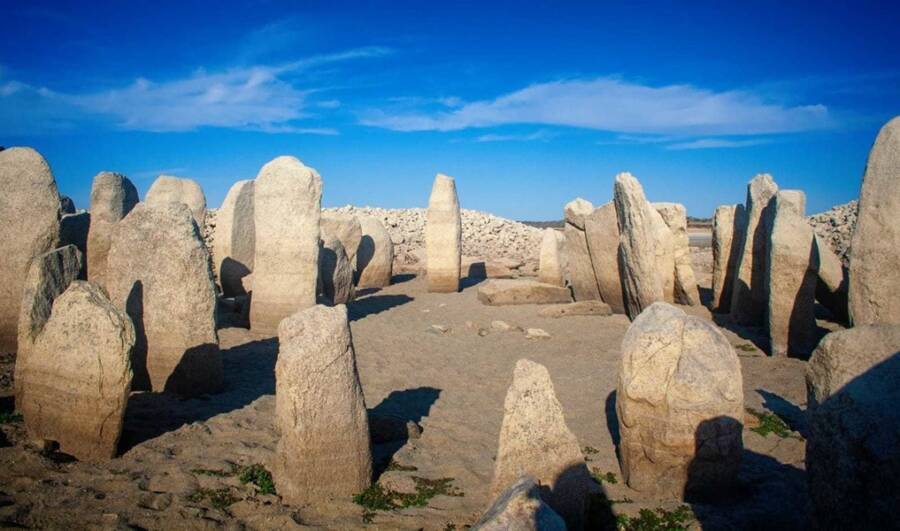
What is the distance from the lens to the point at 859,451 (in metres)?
2.27

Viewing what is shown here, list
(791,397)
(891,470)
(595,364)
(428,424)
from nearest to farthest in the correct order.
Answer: (891,470)
(428,424)
(791,397)
(595,364)

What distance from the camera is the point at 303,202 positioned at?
971 centimetres

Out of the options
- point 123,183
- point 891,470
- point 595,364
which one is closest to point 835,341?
point 891,470

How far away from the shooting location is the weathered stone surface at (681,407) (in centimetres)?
430

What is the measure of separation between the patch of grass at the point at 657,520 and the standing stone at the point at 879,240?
14.9 ft

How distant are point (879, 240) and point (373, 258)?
11.9 m

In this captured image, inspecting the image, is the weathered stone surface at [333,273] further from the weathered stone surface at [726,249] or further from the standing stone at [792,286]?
the standing stone at [792,286]

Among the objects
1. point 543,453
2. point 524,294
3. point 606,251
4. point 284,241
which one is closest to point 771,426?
point 543,453

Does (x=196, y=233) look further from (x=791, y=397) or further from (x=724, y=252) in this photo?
(x=724, y=252)

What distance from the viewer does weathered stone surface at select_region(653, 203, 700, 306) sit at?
1227 cm

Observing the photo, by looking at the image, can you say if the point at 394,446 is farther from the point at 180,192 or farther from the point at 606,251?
the point at 180,192

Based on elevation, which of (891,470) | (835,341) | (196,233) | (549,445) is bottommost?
(549,445)

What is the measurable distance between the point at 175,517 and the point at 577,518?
252cm

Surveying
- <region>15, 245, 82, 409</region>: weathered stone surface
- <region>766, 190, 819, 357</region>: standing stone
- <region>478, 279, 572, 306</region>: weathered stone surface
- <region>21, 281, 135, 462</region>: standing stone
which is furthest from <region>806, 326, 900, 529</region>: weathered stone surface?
<region>478, 279, 572, 306</region>: weathered stone surface
